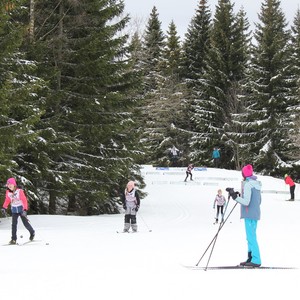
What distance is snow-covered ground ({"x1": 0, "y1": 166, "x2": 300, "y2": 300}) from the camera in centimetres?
597

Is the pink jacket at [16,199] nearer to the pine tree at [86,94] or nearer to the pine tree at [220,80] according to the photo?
the pine tree at [86,94]

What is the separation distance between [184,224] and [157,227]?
1.74 metres

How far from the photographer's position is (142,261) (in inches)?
349

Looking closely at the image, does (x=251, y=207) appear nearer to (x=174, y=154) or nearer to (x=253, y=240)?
(x=253, y=240)

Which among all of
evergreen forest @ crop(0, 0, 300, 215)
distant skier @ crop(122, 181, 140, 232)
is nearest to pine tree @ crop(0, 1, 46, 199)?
evergreen forest @ crop(0, 0, 300, 215)

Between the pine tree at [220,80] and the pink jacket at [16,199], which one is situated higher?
the pine tree at [220,80]

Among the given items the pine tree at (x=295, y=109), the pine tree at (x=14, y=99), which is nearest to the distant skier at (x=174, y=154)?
the pine tree at (x=295, y=109)

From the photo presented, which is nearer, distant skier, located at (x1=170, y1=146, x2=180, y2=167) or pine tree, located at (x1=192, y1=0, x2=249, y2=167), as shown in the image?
pine tree, located at (x1=192, y1=0, x2=249, y2=167)

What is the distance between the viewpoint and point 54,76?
62.1ft

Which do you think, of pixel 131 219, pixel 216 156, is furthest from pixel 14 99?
pixel 216 156

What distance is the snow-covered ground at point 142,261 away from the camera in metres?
5.97

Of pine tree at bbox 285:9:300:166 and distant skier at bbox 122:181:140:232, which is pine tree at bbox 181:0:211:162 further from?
distant skier at bbox 122:181:140:232

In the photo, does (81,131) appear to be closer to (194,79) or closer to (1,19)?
(1,19)

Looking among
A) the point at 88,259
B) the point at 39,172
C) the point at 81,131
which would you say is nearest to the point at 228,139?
the point at 81,131
